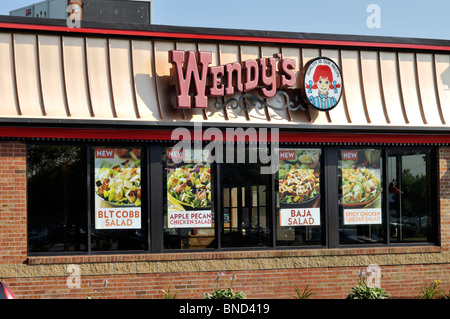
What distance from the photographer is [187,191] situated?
41.8ft

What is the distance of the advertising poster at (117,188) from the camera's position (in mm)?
12234

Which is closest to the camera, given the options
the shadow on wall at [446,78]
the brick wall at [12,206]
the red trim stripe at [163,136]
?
the brick wall at [12,206]

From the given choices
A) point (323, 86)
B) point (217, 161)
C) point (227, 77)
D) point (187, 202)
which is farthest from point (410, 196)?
point (187, 202)

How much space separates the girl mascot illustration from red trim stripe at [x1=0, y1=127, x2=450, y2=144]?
2.28 feet

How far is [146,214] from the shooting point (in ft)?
40.9

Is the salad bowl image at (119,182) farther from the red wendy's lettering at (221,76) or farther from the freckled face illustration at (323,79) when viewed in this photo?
the freckled face illustration at (323,79)

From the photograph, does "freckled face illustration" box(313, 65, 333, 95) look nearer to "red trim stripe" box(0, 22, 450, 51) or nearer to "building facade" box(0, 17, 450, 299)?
"building facade" box(0, 17, 450, 299)

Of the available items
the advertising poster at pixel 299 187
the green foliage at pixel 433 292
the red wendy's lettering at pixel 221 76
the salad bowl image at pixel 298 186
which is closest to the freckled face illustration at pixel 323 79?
the red wendy's lettering at pixel 221 76

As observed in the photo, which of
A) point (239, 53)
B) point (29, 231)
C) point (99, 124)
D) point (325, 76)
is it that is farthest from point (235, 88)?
point (29, 231)

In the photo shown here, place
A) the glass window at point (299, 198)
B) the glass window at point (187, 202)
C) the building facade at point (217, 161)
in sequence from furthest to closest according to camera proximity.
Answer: the glass window at point (299, 198)
the glass window at point (187, 202)
the building facade at point (217, 161)

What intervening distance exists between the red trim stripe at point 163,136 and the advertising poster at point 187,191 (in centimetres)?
60

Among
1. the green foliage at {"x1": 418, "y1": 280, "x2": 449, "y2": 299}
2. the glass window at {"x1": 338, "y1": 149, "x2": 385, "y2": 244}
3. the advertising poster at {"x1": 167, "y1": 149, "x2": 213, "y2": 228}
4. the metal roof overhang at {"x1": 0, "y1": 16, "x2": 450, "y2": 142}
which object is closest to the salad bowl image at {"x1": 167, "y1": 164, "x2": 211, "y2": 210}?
the advertising poster at {"x1": 167, "y1": 149, "x2": 213, "y2": 228}

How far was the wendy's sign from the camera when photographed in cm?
1223

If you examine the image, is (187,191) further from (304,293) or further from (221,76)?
(304,293)
